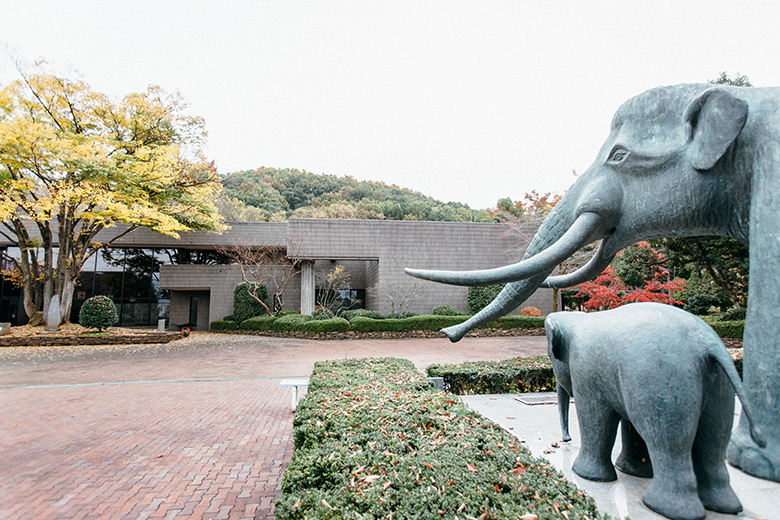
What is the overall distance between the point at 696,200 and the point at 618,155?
52 centimetres

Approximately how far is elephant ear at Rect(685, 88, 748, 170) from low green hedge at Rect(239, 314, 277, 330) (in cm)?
1984

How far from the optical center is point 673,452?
6.61ft

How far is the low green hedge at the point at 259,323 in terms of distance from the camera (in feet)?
67.5

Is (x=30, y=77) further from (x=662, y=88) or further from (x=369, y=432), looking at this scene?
(x=662, y=88)

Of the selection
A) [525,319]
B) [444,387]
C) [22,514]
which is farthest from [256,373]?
[525,319]

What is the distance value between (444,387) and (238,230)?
20.5 m

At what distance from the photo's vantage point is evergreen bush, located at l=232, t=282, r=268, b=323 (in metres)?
22.2

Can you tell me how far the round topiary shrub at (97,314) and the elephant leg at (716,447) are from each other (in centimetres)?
2095

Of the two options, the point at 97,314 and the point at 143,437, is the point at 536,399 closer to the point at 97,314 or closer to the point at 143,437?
the point at 143,437

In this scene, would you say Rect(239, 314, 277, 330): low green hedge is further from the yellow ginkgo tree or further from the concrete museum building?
the yellow ginkgo tree

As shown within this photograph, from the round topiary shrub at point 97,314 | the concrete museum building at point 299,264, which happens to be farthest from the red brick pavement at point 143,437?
the concrete museum building at point 299,264

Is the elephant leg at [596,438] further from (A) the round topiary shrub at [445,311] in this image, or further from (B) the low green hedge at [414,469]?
(A) the round topiary shrub at [445,311]

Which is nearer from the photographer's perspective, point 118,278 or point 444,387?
point 444,387

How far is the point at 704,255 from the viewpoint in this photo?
1253cm
